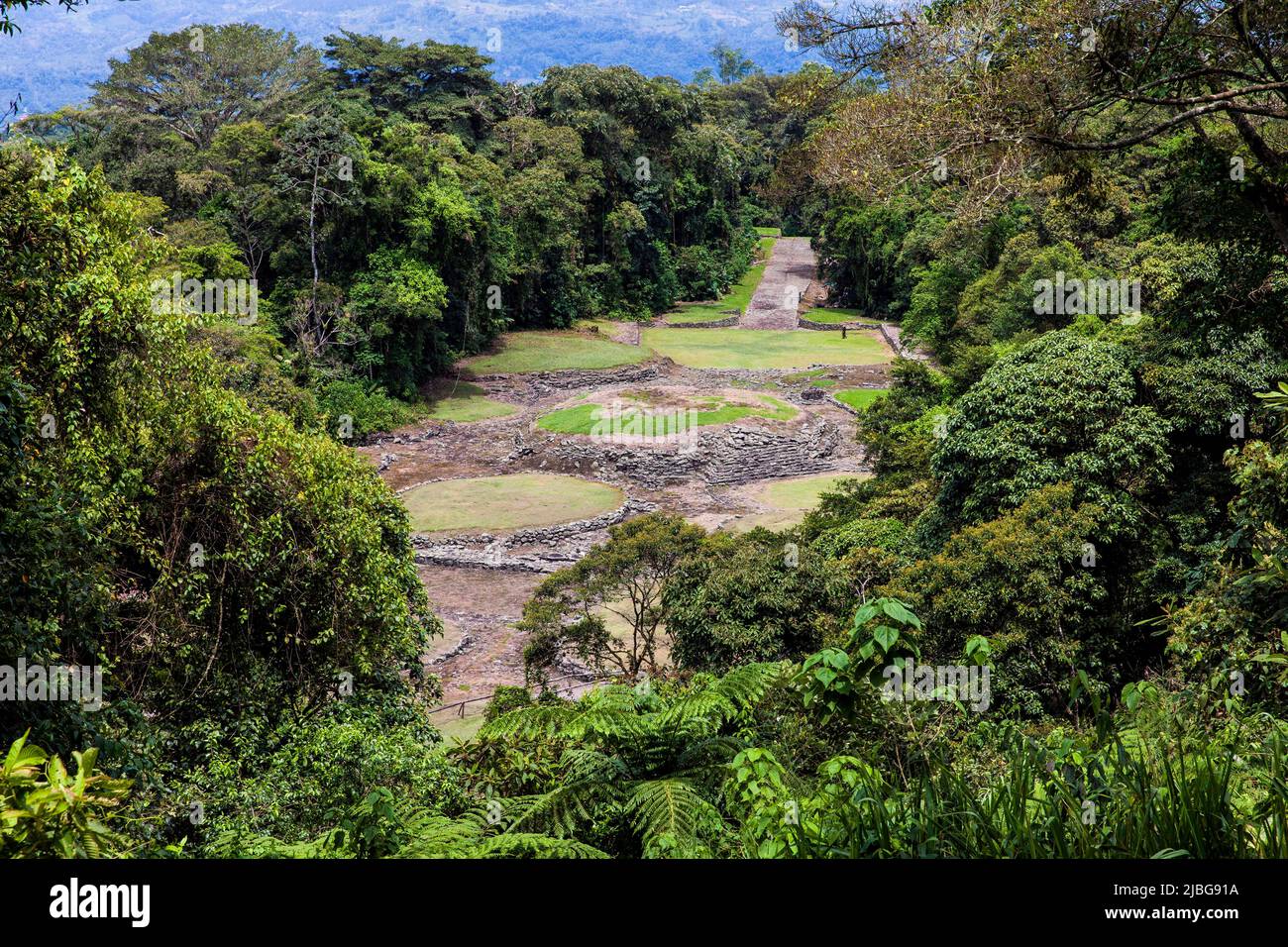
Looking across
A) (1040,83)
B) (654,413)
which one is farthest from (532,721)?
(654,413)

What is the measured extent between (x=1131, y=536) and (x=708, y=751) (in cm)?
825

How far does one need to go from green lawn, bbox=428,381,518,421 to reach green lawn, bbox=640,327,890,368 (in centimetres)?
997

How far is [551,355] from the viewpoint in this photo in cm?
4384

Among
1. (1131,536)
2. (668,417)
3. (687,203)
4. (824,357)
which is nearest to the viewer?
(1131,536)

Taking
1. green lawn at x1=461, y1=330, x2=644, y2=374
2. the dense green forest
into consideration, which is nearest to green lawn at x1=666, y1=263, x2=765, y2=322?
green lawn at x1=461, y1=330, x2=644, y2=374

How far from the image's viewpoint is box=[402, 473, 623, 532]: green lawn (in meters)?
26.2

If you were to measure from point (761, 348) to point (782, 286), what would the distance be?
15193 millimetres

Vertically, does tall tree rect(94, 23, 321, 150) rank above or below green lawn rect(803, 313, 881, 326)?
above

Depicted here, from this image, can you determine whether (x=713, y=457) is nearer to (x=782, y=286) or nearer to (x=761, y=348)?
(x=761, y=348)

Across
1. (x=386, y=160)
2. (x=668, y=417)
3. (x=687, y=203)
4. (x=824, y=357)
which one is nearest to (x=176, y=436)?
(x=668, y=417)

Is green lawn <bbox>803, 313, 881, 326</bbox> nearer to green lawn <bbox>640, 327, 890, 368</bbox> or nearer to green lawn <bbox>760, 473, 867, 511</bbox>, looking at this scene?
green lawn <bbox>640, 327, 890, 368</bbox>

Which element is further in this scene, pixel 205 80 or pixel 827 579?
pixel 205 80

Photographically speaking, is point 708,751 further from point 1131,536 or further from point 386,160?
point 386,160
